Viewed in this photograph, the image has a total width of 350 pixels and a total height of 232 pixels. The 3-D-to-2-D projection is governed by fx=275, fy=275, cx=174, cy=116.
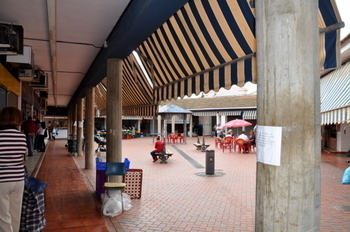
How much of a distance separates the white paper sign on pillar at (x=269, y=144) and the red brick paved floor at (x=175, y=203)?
10.8 feet

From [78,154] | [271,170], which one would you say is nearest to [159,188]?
[271,170]

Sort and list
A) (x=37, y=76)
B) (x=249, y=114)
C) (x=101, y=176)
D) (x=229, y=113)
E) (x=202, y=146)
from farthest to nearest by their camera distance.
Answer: (x=229, y=113) → (x=249, y=114) → (x=202, y=146) → (x=37, y=76) → (x=101, y=176)

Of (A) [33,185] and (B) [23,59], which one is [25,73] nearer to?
(B) [23,59]

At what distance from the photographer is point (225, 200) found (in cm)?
627

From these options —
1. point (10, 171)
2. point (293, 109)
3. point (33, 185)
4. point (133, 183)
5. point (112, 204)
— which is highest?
point (293, 109)

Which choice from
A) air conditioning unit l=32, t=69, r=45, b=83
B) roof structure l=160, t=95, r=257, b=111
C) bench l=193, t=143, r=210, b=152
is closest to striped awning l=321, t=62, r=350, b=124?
bench l=193, t=143, r=210, b=152

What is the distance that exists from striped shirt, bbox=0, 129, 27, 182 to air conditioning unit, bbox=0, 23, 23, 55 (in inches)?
89.5

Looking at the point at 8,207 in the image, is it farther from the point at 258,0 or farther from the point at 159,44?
the point at 159,44

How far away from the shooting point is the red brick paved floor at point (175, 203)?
466 cm

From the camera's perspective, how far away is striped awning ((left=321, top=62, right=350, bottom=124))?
866cm

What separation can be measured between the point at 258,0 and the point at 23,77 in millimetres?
7152

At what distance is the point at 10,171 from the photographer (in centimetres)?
317

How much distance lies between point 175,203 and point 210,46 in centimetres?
353

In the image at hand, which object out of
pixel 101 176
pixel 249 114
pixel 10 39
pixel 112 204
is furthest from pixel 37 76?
pixel 249 114
